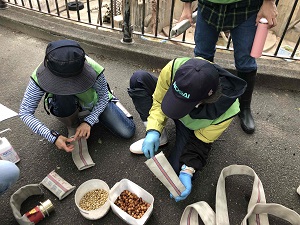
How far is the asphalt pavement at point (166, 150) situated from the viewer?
5.79 feet

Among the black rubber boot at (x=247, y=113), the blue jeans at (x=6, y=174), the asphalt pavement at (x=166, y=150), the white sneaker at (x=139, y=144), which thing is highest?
the blue jeans at (x=6, y=174)

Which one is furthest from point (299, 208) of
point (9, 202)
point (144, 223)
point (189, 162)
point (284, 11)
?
point (284, 11)

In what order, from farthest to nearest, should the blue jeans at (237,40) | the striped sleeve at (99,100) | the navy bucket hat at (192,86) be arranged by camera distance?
the striped sleeve at (99,100) → the blue jeans at (237,40) → the navy bucket hat at (192,86)

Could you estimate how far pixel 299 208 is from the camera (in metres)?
1.80

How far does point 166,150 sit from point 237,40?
95cm

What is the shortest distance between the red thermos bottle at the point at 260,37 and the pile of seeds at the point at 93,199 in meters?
1.37

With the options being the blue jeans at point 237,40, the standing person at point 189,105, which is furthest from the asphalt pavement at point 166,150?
the blue jeans at point 237,40

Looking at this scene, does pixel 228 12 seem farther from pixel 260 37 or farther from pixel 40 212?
pixel 40 212

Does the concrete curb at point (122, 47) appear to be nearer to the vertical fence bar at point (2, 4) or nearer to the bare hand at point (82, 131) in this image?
the vertical fence bar at point (2, 4)

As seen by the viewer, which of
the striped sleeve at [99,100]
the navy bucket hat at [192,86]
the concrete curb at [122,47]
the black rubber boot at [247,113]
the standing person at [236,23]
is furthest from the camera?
the concrete curb at [122,47]

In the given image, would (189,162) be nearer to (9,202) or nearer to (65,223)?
(65,223)

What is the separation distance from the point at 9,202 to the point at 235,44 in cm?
185

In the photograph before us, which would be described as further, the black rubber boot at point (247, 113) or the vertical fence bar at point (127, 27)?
the vertical fence bar at point (127, 27)

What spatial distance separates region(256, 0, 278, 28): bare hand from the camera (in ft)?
5.52
